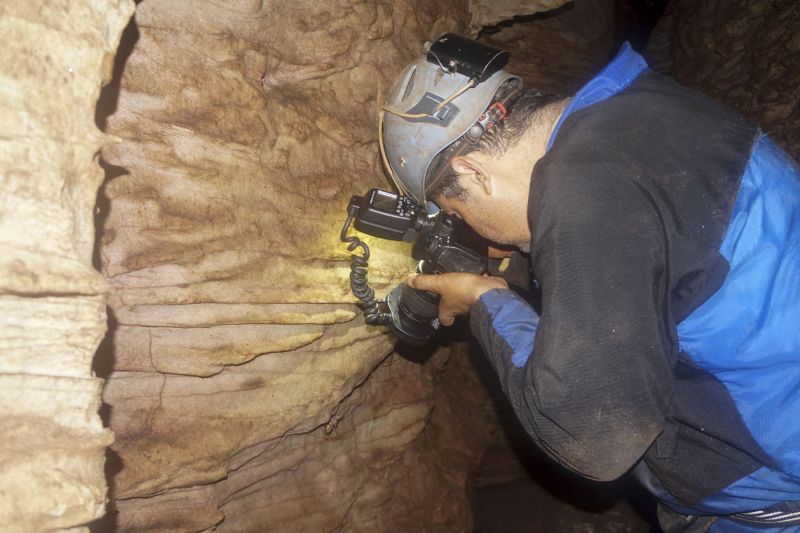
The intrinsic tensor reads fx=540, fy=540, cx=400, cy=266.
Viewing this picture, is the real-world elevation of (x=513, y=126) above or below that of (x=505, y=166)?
above

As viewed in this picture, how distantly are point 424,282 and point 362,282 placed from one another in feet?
1.28

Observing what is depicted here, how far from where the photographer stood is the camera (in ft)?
8.40

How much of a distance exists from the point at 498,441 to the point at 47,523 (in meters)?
5.43

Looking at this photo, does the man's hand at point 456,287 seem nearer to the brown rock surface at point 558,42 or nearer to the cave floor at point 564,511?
the brown rock surface at point 558,42

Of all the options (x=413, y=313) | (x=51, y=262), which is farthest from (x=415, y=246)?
(x=51, y=262)

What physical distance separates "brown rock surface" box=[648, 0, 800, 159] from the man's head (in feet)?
14.0

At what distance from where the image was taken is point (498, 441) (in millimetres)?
6281

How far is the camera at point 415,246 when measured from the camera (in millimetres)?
2561

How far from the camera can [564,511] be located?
5.85 metres

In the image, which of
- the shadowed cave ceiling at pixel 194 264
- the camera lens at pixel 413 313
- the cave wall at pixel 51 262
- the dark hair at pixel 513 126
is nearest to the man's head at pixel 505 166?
the dark hair at pixel 513 126

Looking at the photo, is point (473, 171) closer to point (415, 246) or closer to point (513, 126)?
point (513, 126)

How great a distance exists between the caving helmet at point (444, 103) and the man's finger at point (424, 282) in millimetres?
449

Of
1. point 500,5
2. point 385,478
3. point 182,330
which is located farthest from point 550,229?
point 500,5

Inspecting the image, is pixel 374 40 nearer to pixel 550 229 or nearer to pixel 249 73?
pixel 249 73
